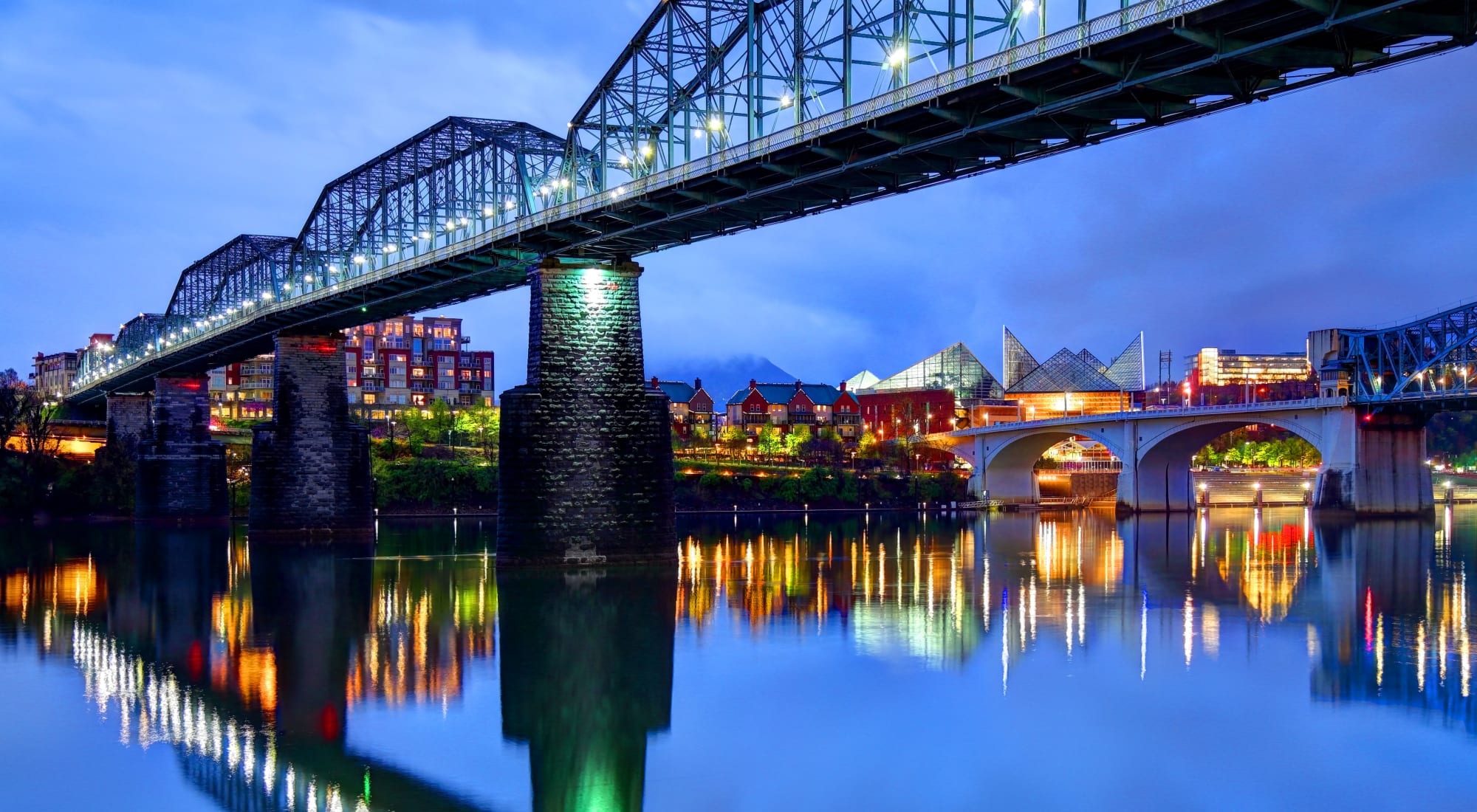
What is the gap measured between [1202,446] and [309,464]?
255 ft

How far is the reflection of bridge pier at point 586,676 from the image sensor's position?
2425 cm

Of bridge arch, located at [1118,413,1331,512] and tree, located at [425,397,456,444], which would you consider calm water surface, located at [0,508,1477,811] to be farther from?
tree, located at [425,397,456,444]

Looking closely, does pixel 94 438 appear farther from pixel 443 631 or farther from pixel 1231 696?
pixel 1231 696

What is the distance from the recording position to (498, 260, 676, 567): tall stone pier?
49.7 m

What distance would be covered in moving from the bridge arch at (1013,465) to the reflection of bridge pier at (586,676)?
86169 mm

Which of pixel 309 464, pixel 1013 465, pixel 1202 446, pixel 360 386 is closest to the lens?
pixel 309 464

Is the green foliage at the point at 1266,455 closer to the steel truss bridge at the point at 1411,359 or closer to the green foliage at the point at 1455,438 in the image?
the green foliage at the point at 1455,438

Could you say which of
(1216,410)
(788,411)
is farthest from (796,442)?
(1216,410)

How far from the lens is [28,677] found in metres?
34.2

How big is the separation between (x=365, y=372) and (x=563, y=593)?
15648 centimetres

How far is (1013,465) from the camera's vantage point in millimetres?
136000

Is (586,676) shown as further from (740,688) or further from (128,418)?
(128,418)

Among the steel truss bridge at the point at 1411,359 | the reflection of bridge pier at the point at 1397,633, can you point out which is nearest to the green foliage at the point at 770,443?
the steel truss bridge at the point at 1411,359

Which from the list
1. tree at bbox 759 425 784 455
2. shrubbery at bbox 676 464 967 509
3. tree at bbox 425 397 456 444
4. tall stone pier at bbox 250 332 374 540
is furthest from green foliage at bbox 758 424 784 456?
tall stone pier at bbox 250 332 374 540
